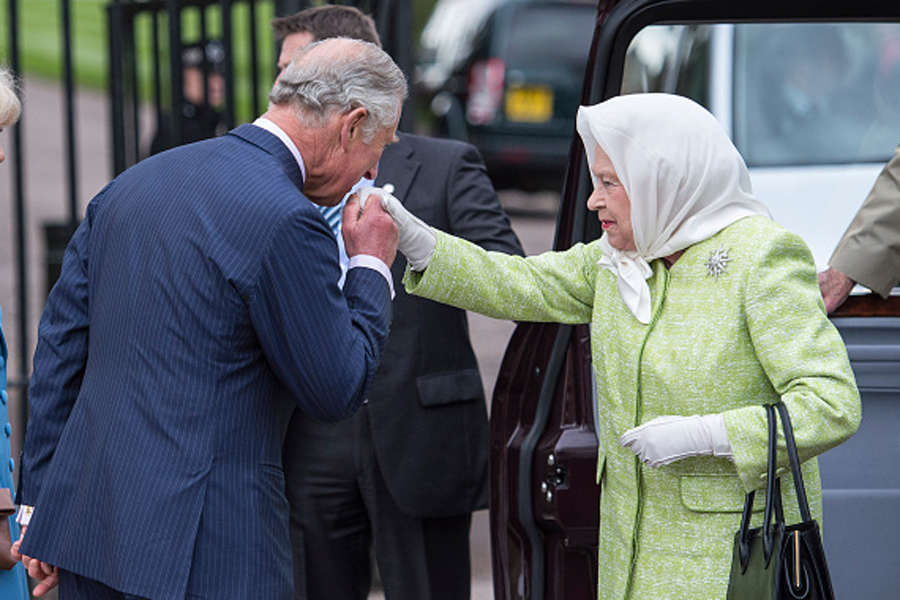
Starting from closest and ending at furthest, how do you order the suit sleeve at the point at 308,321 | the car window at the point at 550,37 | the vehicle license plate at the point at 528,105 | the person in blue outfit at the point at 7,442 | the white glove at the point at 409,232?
1. the suit sleeve at the point at 308,321
2. the white glove at the point at 409,232
3. the person in blue outfit at the point at 7,442
4. the vehicle license plate at the point at 528,105
5. the car window at the point at 550,37

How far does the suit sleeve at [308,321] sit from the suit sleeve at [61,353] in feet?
1.18

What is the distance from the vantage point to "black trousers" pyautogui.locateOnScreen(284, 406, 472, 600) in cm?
323

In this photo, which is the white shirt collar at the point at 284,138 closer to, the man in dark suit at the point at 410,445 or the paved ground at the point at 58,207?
the man in dark suit at the point at 410,445

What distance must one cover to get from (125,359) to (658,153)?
37.5 inches

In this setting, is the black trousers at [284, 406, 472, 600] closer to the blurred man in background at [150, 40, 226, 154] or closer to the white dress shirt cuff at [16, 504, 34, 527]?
the white dress shirt cuff at [16, 504, 34, 527]

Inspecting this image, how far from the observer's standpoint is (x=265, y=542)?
2365mm

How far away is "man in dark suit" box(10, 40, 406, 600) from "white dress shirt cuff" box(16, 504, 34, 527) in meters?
0.17

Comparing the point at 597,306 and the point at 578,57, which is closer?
the point at 597,306

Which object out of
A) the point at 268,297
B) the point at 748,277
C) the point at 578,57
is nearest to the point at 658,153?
the point at 748,277

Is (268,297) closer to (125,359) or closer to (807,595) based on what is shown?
(125,359)

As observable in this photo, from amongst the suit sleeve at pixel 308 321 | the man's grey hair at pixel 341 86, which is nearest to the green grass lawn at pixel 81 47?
the man's grey hair at pixel 341 86

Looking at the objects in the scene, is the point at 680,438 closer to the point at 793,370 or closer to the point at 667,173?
the point at 793,370

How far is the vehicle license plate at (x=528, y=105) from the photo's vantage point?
11852 millimetres

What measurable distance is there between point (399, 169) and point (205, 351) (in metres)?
1.07
